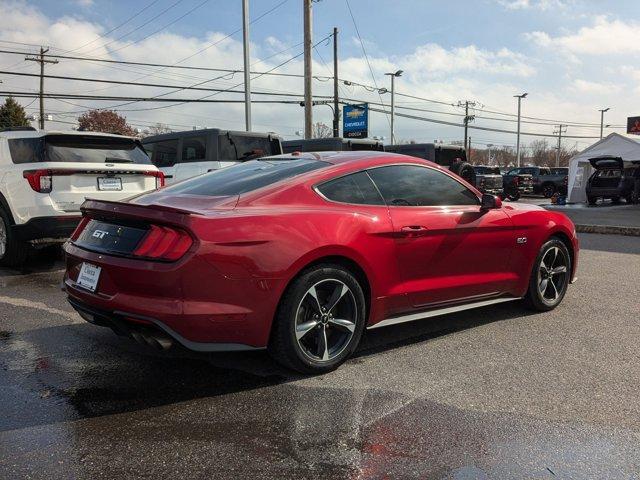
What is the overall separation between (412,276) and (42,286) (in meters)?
4.27

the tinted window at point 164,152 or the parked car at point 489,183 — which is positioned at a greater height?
the tinted window at point 164,152

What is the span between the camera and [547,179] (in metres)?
30.0

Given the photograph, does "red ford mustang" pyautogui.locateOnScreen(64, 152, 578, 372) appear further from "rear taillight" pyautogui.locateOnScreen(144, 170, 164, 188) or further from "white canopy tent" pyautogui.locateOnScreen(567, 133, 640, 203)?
"white canopy tent" pyautogui.locateOnScreen(567, 133, 640, 203)

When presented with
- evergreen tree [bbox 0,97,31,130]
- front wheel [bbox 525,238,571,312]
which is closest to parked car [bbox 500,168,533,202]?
front wheel [bbox 525,238,571,312]

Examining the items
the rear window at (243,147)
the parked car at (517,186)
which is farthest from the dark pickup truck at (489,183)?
the rear window at (243,147)

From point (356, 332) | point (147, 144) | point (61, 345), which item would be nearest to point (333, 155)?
point (356, 332)

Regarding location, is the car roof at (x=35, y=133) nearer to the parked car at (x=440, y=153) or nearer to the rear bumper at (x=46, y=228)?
the rear bumper at (x=46, y=228)

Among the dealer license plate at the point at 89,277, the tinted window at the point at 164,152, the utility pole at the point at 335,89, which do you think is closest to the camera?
the dealer license plate at the point at 89,277

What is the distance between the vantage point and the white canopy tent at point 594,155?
70.0ft

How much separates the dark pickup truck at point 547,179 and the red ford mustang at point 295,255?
27.0 meters

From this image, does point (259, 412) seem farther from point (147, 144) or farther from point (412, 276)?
point (147, 144)

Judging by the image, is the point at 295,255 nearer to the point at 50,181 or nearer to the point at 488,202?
the point at 488,202

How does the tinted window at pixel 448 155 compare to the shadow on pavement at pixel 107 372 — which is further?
the tinted window at pixel 448 155

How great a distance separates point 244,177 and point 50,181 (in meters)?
3.65
